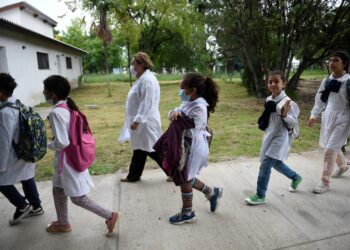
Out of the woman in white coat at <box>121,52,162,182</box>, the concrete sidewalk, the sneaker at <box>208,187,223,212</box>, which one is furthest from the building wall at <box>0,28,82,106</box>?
the sneaker at <box>208,187,223,212</box>

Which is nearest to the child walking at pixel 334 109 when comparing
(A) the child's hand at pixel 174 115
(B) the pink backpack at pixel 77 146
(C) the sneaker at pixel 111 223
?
(A) the child's hand at pixel 174 115

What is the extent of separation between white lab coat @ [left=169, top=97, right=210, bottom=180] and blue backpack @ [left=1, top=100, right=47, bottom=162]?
126 centimetres

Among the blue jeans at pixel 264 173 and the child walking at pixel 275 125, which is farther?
the blue jeans at pixel 264 173

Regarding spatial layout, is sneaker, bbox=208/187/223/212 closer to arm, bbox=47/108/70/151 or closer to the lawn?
arm, bbox=47/108/70/151

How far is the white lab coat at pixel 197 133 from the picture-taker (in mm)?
2639

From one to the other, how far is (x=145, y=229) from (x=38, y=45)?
13896 mm

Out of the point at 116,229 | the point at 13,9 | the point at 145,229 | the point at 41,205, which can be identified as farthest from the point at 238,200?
the point at 13,9

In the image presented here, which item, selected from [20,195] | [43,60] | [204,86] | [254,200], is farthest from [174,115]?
[43,60]

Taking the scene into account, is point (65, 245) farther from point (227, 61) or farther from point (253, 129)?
point (227, 61)

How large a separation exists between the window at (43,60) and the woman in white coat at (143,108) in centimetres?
1273

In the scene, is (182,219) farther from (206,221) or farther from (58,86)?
(58,86)

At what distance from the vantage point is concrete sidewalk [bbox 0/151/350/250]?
2.61 metres

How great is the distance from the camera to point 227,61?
14125mm

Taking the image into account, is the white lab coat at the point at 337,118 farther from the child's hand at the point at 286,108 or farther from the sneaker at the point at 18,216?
the sneaker at the point at 18,216
